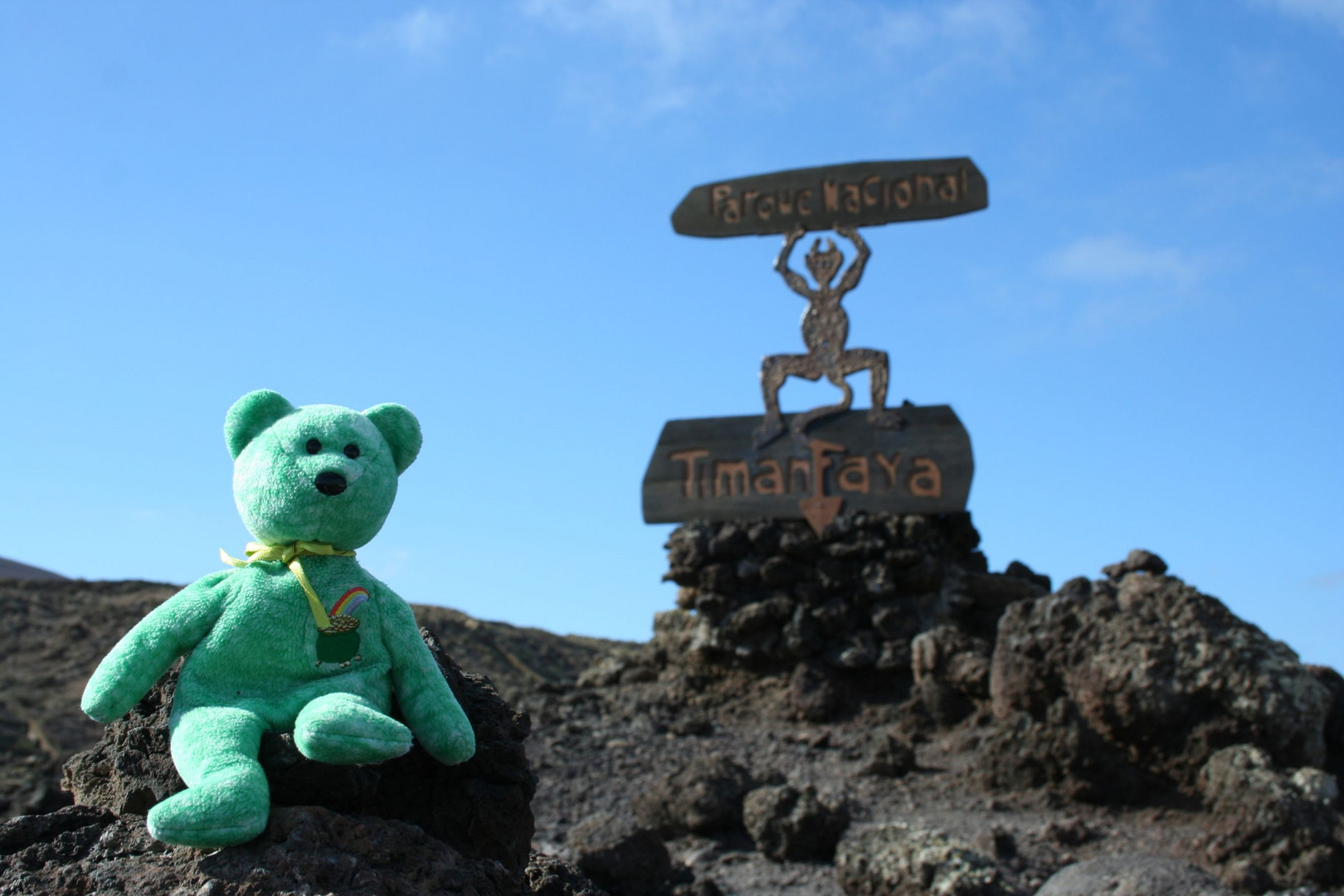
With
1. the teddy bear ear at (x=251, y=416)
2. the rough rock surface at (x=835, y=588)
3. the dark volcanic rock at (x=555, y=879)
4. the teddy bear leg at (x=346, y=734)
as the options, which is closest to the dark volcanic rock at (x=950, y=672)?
the rough rock surface at (x=835, y=588)

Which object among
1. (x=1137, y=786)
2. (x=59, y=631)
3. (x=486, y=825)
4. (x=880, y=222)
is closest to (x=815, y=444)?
(x=880, y=222)

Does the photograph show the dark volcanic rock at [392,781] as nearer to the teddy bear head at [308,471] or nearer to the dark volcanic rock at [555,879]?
the dark volcanic rock at [555,879]

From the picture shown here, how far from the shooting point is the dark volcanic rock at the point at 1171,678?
6.48 m

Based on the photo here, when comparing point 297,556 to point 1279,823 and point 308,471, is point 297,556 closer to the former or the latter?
point 308,471

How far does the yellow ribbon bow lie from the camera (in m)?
2.94

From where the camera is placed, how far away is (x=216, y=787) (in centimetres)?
246

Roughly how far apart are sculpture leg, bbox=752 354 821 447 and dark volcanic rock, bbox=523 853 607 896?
5973 millimetres

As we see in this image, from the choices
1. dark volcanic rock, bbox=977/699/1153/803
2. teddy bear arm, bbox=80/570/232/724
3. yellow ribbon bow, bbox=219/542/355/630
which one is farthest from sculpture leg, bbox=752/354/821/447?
teddy bear arm, bbox=80/570/232/724

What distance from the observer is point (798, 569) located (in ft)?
29.7

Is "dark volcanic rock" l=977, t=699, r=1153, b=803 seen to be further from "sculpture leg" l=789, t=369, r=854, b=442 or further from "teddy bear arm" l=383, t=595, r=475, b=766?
"teddy bear arm" l=383, t=595, r=475, b=766

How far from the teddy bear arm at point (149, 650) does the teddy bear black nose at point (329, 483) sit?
12.4 inches

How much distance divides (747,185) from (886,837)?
578 centimetres

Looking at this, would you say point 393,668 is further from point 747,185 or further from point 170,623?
point 747,185

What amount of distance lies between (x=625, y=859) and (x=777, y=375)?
4790 millimetres
